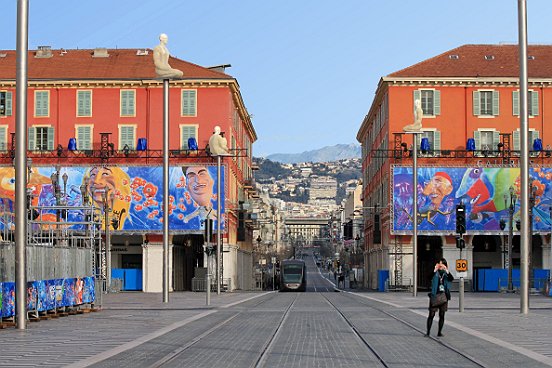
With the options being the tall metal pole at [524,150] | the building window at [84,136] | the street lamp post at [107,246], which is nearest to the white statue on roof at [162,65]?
the tall metal pole at [524,150]

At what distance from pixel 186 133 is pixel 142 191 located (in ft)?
19.8

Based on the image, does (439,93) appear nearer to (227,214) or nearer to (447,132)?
(447,132)

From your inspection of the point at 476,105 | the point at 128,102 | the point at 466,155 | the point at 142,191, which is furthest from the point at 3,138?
the point at 476,105

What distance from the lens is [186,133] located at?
3236 inches

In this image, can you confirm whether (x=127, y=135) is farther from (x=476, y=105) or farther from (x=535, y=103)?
(x=535, y=103)

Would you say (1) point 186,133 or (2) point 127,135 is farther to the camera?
(2) point 127,135

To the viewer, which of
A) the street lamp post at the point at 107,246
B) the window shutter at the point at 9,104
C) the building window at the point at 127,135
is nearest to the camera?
the street lamp post at the point at 107,246

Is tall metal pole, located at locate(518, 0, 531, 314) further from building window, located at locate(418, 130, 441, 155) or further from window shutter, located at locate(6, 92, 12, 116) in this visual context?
window shutter, located at locate(6, 92, 12, 116)

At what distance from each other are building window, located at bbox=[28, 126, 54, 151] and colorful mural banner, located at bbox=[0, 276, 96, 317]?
144 feet

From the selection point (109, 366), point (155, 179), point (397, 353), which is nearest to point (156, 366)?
point (109, 366)

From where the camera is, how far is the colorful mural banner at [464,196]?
79.8 m

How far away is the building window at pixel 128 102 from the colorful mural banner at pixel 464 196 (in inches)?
→ 819

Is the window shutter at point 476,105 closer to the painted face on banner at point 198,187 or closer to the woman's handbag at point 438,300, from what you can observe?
the painted face on banner at point 198,187

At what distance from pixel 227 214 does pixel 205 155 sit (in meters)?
5.18
